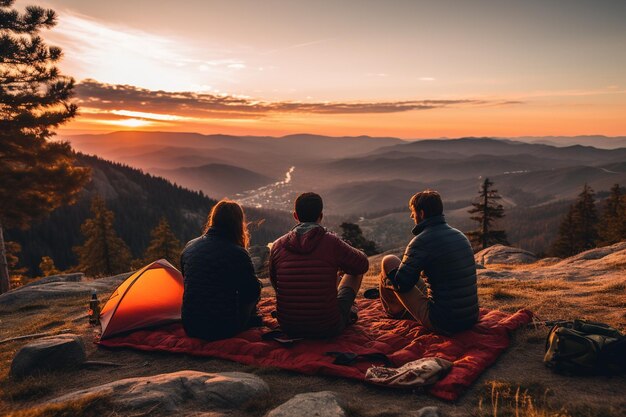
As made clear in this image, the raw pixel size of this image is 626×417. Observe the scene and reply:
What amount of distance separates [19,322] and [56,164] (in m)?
13.1

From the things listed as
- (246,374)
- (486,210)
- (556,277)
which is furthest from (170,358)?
(486,210)

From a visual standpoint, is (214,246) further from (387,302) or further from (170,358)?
(387,302)

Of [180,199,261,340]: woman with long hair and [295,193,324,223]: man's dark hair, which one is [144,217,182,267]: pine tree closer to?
[180,199,261,340]: woman with long hair

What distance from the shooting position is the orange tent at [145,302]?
8.76 metres

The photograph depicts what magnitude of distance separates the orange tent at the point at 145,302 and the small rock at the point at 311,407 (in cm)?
477

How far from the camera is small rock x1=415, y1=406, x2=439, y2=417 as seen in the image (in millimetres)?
4906

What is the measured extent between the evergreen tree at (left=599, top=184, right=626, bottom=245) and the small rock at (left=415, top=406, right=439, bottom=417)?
150 feet

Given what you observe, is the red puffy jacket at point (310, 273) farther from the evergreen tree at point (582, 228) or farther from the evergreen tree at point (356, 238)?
the evergreen tree at point (582, 228)

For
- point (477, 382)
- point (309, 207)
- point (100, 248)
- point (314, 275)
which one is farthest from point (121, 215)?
point (477, 382)

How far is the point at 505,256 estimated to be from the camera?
25.8 meters

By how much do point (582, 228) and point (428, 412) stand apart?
5301 centimetres

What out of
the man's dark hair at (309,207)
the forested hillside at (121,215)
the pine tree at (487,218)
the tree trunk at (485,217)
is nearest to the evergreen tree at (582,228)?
the pine tree at (487,218)

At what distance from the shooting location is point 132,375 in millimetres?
6750

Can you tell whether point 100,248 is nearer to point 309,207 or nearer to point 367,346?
point 309,207
